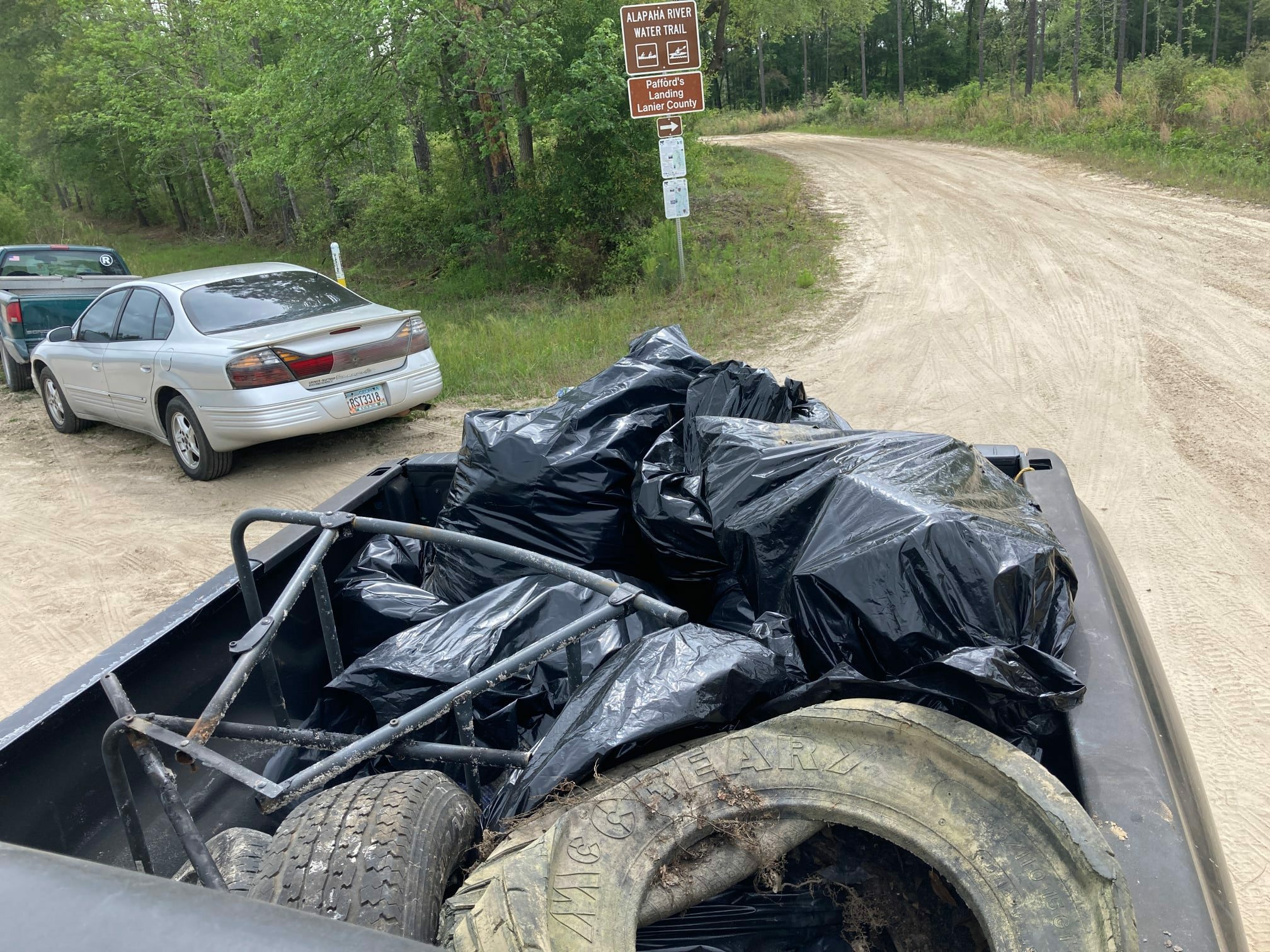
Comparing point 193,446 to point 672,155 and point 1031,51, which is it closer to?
point 672,155

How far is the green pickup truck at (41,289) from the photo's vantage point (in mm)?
11266

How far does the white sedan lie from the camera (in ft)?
23.1

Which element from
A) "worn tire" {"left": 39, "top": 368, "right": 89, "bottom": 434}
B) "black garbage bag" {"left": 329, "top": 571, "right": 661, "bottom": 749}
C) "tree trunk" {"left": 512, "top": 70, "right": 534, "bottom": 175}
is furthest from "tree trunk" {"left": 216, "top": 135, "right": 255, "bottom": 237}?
"black garbage bag" {"left": 329, "top": 571, "right": 661, "bottom": 749}

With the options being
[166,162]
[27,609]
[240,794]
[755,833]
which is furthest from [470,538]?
[166,162]

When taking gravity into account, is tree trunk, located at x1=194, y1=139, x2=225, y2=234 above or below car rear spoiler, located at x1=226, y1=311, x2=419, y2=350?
above

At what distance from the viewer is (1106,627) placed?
2.01 meters

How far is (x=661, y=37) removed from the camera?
38.1ft

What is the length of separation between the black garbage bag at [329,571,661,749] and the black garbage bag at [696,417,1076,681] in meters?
0.46

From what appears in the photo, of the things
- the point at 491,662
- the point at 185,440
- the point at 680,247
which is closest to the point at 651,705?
the point at 491,662

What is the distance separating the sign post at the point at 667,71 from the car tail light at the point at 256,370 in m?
6.53

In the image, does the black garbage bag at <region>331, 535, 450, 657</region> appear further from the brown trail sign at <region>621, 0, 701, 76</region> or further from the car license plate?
the brown trail sign at <region>621, 0, 701, 76</region>

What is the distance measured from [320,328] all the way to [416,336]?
930mm

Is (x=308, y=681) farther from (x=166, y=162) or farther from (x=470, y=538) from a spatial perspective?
(x=166, y=162)

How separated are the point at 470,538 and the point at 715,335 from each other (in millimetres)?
8668
